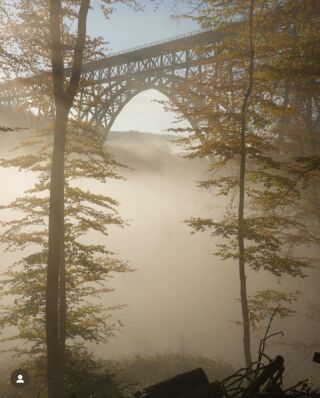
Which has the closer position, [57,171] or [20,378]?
[20,378]

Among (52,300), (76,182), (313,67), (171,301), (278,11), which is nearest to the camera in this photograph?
(313,67)

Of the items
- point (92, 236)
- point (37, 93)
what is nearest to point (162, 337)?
point (92, 236)

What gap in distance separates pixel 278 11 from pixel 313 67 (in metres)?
5.00

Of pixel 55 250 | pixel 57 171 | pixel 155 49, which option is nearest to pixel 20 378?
pixel 55 250

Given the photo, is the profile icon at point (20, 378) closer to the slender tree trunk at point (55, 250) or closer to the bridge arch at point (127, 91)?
the slender tree trunk at point (55, 250)

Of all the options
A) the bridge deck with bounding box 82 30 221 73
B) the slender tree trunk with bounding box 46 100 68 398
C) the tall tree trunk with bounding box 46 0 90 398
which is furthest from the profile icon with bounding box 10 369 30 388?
the bridge deck with bounding box 82 30 221 73

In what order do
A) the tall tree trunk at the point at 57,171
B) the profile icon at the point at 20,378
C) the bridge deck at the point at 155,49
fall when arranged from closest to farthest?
the profile icon at the point at 20,378 → the tall tree trunk at the point at 57,171 → the bridge deck at the point at 155,49

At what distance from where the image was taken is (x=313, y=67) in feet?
23.6

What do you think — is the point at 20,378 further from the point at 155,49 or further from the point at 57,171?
the point at 155,49

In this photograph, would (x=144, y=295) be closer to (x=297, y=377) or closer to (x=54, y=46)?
(x=297, y=377)

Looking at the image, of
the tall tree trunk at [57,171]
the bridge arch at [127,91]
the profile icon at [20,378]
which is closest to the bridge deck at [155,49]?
the bridge arch at [127,91]

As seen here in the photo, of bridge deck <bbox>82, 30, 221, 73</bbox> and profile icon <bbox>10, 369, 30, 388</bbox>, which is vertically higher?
bridge deck <bbox>82, 30, 221, 73</bbox>

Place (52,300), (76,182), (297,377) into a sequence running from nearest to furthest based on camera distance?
1. (52,300)
2. (297,377)
3. (76,182)

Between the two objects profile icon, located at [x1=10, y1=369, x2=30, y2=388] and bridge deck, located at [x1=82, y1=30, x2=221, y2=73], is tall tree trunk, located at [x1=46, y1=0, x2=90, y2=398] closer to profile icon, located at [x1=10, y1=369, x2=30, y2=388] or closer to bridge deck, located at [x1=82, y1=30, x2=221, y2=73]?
profile icon, located at [x1=10, y1=369, x2=30, y2=388]
